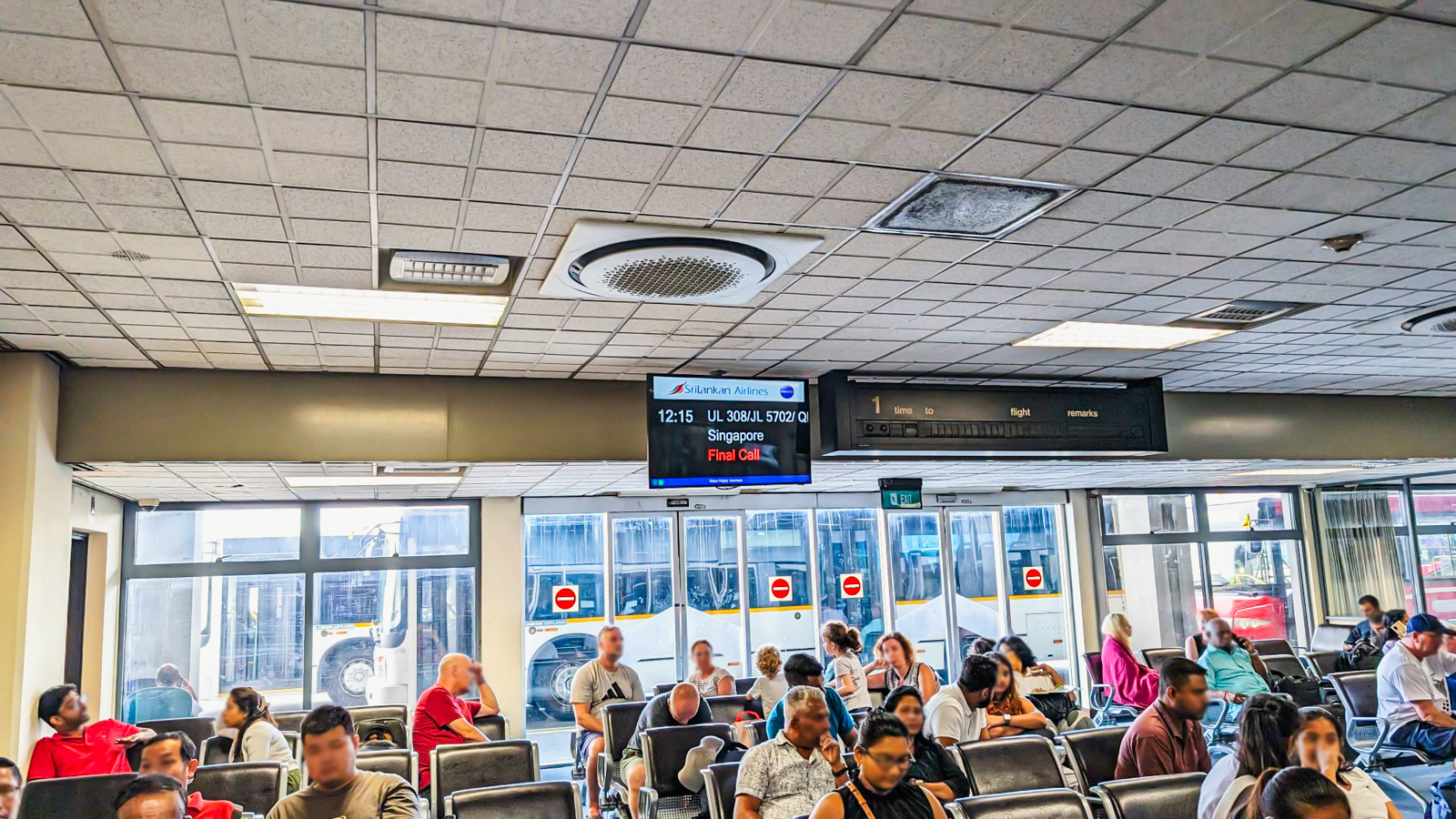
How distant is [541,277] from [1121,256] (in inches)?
97.7

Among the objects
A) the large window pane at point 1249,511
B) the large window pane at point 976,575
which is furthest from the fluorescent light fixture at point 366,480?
the large window pane at point 1249,511

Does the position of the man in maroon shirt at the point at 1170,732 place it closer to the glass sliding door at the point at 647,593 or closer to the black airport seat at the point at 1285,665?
the black airport seat at the point at 1285,665

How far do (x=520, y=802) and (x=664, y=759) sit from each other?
1.46 meters

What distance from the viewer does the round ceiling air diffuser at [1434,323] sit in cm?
553

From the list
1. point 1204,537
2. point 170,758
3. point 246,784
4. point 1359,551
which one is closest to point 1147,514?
point 1204,537

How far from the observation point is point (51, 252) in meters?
3.72

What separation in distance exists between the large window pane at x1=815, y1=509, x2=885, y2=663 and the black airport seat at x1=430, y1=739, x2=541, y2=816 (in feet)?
23.8

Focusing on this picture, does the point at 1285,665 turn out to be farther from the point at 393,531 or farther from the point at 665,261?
the point at 393,531

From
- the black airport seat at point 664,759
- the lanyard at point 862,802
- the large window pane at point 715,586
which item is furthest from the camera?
the large window pane at point 715,586

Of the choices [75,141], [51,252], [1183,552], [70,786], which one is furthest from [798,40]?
[1183,552]

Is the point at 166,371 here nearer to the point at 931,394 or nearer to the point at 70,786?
the point at 70,786

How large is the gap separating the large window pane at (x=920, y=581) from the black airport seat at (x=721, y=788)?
26.3 ft

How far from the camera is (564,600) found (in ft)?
35.9

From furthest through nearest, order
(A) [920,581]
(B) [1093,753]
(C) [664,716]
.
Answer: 1. (A) [920,581]
2. (C) [664,716]
3. (B) [1093,753]
